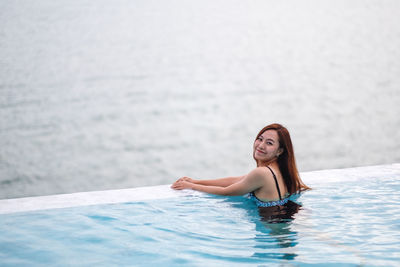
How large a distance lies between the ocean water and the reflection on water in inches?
103

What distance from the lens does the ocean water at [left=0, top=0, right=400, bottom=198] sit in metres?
5.77

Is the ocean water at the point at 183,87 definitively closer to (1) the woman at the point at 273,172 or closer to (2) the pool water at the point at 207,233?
(2) the pool water at the point at 207,233

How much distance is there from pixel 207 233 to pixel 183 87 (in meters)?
3.29

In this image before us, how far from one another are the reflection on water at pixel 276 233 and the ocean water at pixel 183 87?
263cm

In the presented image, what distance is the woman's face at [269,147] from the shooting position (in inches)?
144

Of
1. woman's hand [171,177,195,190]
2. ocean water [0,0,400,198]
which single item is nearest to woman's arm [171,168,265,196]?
woman's hand [171,177,195,190]

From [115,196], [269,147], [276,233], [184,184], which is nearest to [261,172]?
[269,147]

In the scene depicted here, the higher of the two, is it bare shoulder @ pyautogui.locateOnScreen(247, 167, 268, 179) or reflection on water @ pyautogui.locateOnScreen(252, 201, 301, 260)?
bare shoulder @ pyautogui.locateOnScreen(247, 167, 268, 179)

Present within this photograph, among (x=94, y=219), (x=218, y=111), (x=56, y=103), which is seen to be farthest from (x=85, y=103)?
(x=94, y=219)

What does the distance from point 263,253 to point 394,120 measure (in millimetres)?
4934

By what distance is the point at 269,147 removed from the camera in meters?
3.66

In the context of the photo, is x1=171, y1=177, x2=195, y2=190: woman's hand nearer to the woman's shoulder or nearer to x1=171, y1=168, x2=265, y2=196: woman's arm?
x1=171, y1=168, x2=265, y2=196: woman's arm

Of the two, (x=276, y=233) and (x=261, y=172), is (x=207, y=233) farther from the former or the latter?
(x=261, y=172)

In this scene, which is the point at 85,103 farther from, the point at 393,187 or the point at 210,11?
the point at 393,187
